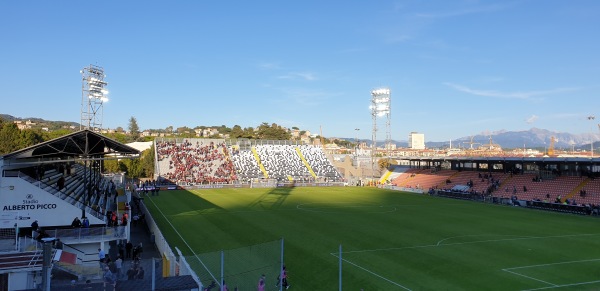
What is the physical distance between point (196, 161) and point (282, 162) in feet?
45.7

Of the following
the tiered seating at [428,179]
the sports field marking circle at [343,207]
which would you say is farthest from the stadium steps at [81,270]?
the tiered seating at [428,179]

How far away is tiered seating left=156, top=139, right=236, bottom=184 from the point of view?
61.3 m

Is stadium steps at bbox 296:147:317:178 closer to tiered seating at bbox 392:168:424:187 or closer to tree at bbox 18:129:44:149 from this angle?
tiered seating at bbox 392:168:424:187

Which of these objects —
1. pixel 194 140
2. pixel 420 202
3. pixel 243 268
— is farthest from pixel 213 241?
pixel 194 140

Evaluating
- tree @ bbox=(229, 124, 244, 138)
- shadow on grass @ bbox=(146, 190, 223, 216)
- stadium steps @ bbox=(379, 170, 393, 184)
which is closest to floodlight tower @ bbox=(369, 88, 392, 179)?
stadium steps @ bbox=(379, 170, 393, 184)

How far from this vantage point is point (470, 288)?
16141 mm

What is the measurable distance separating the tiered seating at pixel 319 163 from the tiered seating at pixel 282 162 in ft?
5.60

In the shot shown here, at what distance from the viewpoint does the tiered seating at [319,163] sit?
70.4m

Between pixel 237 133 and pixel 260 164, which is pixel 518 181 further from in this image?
pixel 237 133

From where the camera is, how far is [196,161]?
66.4 meters

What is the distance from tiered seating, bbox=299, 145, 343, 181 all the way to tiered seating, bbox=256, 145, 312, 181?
1708 mm

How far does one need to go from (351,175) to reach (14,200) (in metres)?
64.7

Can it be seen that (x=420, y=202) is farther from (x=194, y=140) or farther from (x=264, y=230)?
(x=194, y=140)

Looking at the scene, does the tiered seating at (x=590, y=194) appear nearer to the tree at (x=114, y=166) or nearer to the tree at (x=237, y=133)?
the tree at (x=114, y=166)
